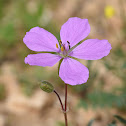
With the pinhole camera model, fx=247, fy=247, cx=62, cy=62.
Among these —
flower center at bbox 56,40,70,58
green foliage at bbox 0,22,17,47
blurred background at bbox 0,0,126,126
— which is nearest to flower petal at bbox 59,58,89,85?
flower center at bbox 56,40,70,58

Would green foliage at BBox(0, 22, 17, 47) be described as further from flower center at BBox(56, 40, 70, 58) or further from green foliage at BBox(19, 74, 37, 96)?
flower center at BBox(56, 40, 70, 58)

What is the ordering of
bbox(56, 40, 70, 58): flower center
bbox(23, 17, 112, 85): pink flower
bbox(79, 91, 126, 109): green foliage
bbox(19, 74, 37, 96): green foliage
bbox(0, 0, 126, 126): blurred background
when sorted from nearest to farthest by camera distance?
bbox(23, 17, 112, 85): pink flower
bbox(56, 40, 70, 58): flower center
bbox(79, 91, 126, 109): green foliage
bbox(0, 0, 126, 126): blurred background
bbox(19, 74, 37, 96): green foliage

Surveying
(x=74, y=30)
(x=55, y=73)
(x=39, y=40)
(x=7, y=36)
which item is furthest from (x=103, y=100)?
(x=7, y=36)

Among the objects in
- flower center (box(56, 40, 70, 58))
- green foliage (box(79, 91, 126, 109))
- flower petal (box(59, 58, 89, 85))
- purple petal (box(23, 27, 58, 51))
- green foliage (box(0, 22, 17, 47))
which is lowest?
green foliage (box(79, 91, 126, 109))

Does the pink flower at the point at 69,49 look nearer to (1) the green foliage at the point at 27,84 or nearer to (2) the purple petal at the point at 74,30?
(2) the purple petal at the point at 74,30

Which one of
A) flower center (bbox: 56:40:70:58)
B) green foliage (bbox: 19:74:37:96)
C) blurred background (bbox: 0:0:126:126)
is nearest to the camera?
flower center (bbox: 56:40:70:58)

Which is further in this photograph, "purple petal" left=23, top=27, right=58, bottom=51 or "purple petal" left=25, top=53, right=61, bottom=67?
"purple petal" left=23, top=27, right=58, bottom=51

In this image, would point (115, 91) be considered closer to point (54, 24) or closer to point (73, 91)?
point (73, 91)
